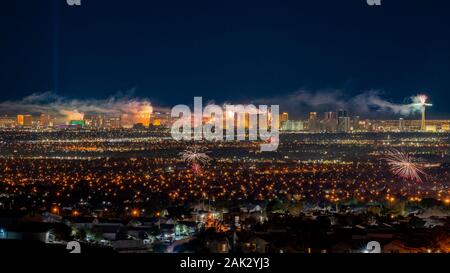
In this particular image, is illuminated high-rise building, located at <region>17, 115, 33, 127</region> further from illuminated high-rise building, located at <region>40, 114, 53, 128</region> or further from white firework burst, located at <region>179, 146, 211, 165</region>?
white firework burst, located at <region>179, 146, 211, 165</region>

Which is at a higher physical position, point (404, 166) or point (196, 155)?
point (196, 155)

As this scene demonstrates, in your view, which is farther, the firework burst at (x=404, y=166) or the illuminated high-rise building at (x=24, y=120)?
the illuminated high-rise building at (x=24, y=120)

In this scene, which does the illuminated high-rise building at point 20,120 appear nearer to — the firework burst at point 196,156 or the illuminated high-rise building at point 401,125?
the firework burst at point 196,156

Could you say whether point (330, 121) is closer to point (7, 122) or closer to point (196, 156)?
point (196, 156)

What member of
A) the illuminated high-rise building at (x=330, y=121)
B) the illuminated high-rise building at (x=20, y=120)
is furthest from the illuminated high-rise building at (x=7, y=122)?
the illuminated high-rise building at (x=330, y=121)

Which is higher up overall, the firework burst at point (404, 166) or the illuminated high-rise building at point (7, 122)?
the illuminated high-rise building at point (7, 122)

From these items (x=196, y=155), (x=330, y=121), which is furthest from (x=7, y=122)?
(x=330, y=121)

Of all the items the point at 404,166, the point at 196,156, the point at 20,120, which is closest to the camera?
the point at 404,166

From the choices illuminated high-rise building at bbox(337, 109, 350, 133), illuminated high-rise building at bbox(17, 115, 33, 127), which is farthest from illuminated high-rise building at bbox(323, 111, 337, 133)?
illuminated high-rise building at bbox(17, 115, 33, 127)
